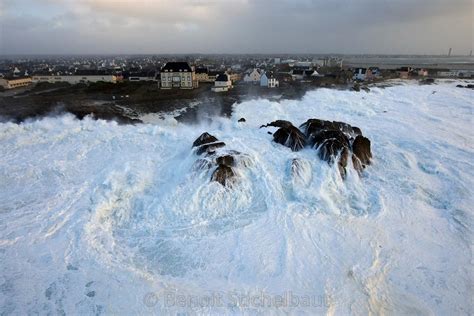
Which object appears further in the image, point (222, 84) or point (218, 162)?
point (222, 84)

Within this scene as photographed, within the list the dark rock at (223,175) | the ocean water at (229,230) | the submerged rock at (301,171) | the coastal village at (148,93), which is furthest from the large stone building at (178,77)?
the dark rock at (223,175)

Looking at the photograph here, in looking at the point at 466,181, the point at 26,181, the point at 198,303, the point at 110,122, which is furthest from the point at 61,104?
the point at 466,181

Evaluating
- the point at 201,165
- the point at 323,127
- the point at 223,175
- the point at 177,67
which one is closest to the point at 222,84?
the point at 177,67

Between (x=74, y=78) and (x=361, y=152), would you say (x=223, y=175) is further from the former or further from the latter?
(x=74, y=78)

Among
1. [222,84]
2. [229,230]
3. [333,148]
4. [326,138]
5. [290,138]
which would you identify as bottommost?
[229,230]

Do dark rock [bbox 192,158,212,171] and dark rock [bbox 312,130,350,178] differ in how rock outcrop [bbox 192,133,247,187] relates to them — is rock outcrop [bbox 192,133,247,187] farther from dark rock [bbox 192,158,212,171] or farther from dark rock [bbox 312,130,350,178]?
dark rock [bbox 312,130,350,178]

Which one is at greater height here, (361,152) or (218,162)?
(218,162)
